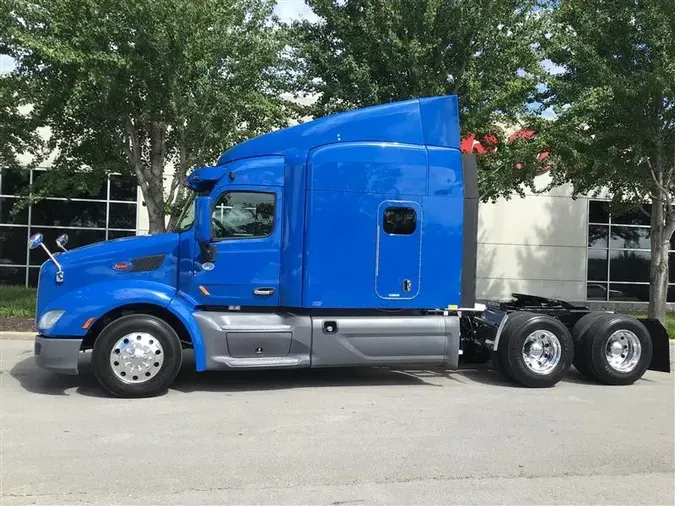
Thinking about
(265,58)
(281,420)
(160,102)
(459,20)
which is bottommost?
(281,420)

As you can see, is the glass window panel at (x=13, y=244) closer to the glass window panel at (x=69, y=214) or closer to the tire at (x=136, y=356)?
the glass window panel at (x=69, y=214)

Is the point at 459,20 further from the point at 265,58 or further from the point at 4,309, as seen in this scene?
the point at 4,309

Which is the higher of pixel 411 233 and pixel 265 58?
pixel 265 58

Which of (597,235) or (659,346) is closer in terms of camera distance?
(659,346)

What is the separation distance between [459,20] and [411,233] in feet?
17.8

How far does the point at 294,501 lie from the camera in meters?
4.06

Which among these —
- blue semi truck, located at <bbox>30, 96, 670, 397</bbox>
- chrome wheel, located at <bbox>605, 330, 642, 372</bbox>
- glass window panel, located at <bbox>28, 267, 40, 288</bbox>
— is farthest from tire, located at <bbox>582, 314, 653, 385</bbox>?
glass window panel, located at <bbox>28, 267, 40, 288</bbox>

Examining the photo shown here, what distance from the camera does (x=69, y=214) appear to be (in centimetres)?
1822

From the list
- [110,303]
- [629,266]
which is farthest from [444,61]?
[629,266]

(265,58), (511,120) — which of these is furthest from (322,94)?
(511,120)

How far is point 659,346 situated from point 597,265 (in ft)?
42.4

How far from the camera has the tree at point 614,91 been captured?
1120cm

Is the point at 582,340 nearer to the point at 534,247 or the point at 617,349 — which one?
the point at 617,349

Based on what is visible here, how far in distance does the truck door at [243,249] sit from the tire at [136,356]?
64cm
